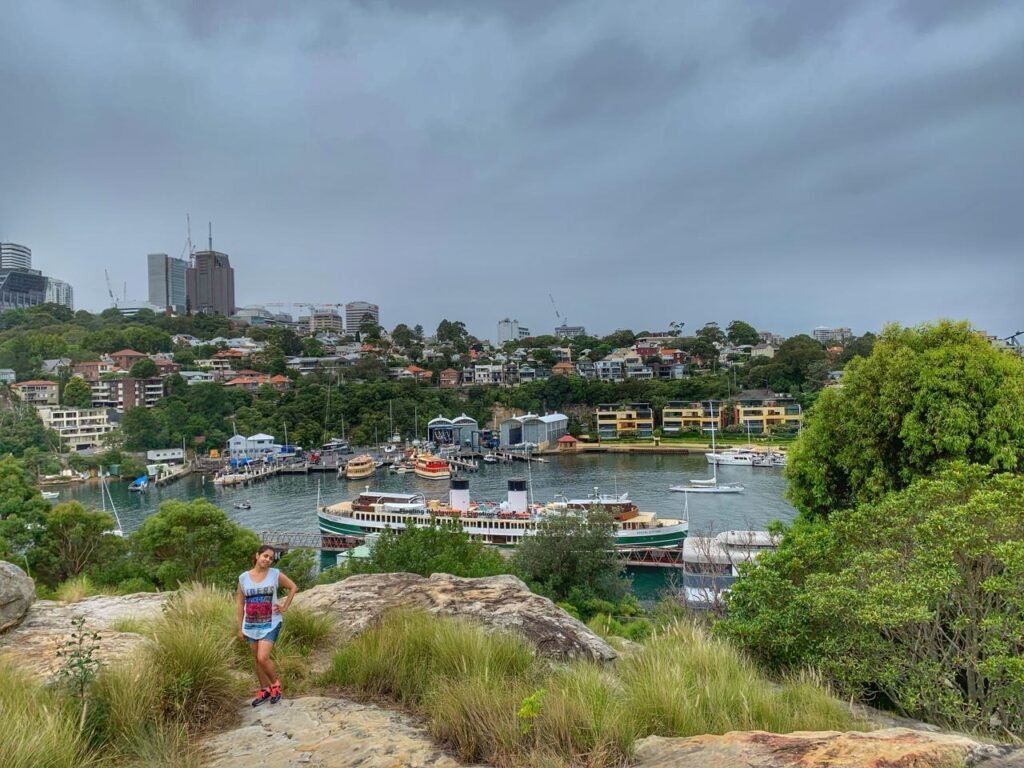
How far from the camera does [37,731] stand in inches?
92.7

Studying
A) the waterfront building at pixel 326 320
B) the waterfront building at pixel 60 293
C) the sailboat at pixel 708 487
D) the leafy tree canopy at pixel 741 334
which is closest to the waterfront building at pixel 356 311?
the waterfront building at pixel 326 320

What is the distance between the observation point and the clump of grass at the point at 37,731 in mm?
2199

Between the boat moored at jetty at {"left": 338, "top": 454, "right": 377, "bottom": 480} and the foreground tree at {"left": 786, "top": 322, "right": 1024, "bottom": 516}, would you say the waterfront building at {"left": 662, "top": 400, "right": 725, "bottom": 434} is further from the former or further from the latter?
the foreground tree at {"left": 786, "top": 322, "right": 1024, "bottom": 516}

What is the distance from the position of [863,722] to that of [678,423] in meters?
51.1

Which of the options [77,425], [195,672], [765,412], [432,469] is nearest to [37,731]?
[195,672]

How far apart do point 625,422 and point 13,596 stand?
5016cm

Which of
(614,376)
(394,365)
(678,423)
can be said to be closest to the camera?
(678,423)

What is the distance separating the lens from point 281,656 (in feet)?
12.8

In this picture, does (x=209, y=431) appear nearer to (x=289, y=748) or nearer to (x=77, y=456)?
(x=77, y=456)

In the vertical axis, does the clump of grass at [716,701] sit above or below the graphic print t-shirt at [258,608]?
below

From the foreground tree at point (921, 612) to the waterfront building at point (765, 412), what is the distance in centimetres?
4801

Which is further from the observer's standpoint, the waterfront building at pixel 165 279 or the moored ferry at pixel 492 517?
the waterfront building at pixel 165 279

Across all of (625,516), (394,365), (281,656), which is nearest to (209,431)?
(394,365)

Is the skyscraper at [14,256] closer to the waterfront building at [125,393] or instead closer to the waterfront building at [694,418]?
the waterfront building at [125,393]
